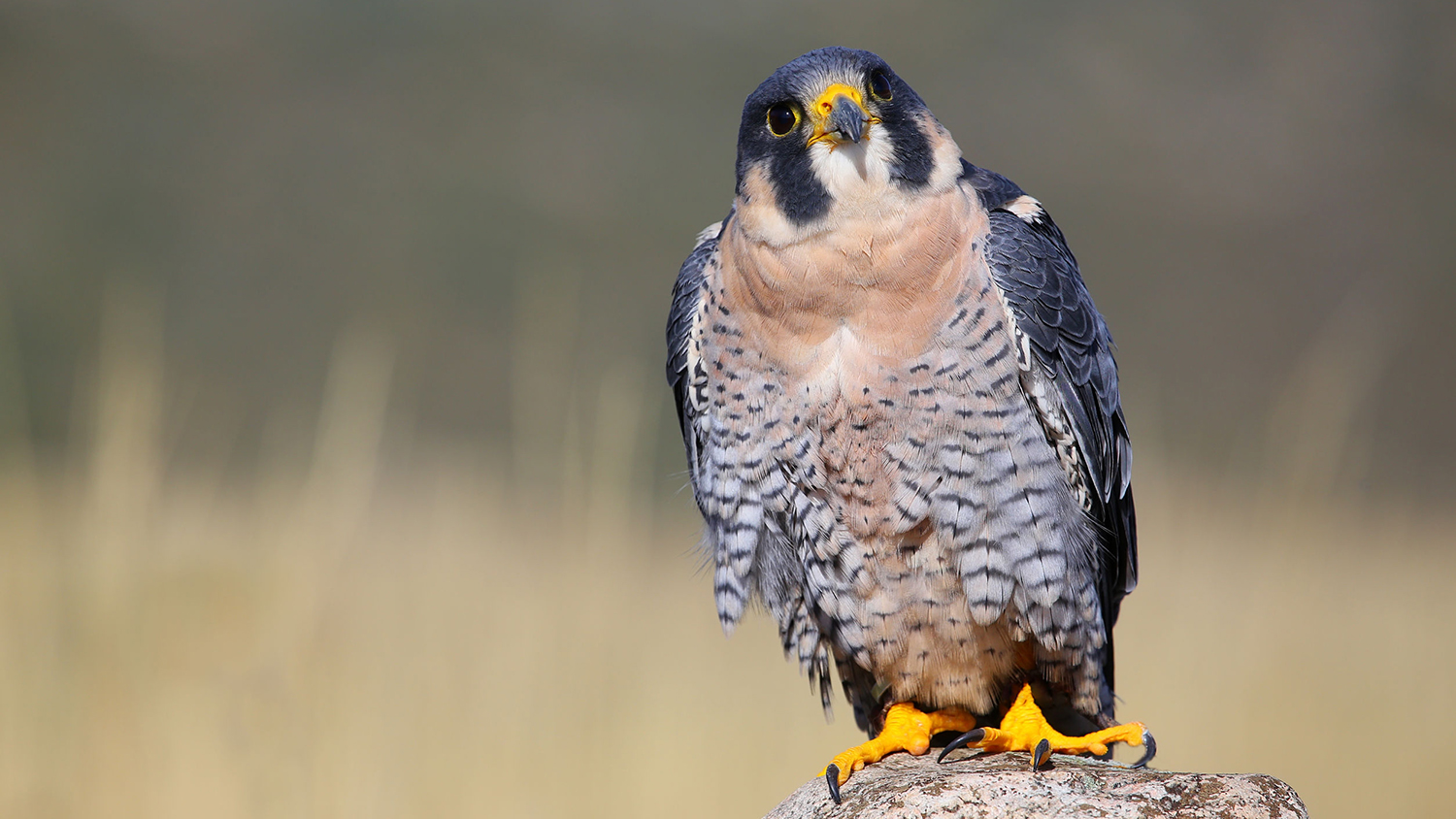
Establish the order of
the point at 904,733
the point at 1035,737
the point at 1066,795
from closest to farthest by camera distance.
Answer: the point at 1066,795 < the point at 1035,737 < the point at 904,733

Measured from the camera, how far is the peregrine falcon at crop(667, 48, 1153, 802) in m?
1.95

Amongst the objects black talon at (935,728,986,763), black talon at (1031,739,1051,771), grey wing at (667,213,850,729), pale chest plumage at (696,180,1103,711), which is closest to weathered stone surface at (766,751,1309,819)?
black talon at (1031,739,1051,771)

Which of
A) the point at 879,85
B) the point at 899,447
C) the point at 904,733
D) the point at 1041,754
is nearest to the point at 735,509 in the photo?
the point at 899,447

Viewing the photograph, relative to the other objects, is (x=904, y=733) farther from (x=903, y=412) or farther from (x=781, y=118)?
(x=781, y=118)

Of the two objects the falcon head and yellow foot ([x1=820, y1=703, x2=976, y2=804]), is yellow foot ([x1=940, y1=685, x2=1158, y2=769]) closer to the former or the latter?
yellow foot ([x1=820, y1=703, x2=976, y2=804])

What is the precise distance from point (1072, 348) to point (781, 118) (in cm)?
72

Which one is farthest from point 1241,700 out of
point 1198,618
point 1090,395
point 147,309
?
point 147,309

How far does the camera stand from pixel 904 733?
2188 mm

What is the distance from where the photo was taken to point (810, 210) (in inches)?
77.5

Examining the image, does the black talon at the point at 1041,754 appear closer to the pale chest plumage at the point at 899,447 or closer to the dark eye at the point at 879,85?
the pale chest plumage at the point at 899,447

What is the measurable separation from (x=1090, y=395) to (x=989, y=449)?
339mm

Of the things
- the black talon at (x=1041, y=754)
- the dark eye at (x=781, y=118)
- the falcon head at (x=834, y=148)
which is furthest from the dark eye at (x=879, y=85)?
the black talon at (x=1041, y=754)

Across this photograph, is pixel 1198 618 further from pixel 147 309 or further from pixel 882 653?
pixel 147 309

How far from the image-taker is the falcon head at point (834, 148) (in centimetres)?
193
